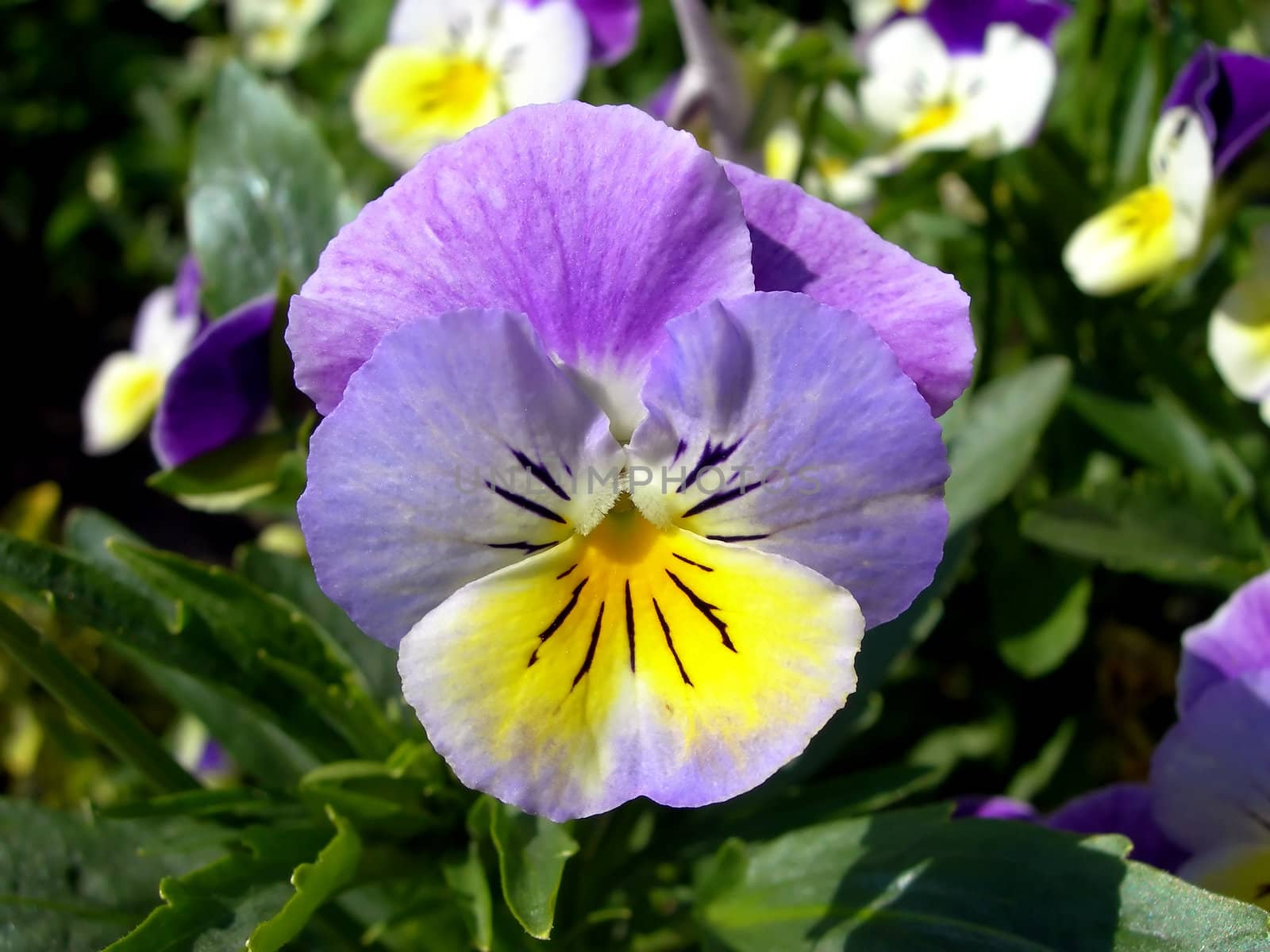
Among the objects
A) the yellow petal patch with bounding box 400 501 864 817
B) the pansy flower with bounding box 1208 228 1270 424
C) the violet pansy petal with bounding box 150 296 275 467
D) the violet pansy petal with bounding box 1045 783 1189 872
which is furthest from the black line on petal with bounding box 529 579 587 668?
the pansy flower with bounding box 1208 228 1270 424

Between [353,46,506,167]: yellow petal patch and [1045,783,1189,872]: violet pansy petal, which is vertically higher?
[353,46,506,167]: yellow petal patch

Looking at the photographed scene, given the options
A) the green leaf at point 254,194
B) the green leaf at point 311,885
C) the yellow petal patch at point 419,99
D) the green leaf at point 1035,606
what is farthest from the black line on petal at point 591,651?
the yellow petal patch at point 419,99

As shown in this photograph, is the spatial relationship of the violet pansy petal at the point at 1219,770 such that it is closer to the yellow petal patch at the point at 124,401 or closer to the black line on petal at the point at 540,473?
the black line on petal at the point at 540,473

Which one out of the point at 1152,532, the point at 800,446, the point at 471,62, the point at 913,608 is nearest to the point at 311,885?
the point at 800,446

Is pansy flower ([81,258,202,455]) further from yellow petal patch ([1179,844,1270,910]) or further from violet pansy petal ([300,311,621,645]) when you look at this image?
yellow petal patch ([1179,844,1270,910])

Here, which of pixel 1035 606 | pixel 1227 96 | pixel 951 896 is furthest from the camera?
pixel 1035 606

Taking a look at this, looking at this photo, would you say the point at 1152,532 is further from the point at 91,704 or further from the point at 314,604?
the point at 91,704

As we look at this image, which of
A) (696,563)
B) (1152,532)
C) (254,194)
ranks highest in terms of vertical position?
(696,563)
